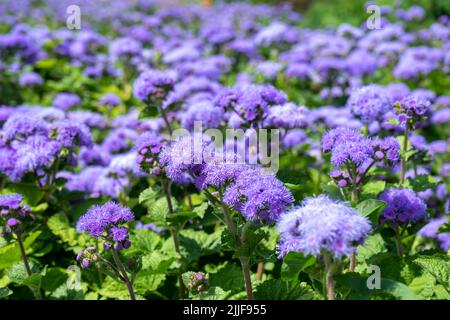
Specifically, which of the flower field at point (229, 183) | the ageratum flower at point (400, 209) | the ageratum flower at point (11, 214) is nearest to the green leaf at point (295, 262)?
the flower field at point (229, 183)

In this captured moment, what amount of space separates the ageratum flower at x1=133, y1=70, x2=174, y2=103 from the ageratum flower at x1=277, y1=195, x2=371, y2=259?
2032mm

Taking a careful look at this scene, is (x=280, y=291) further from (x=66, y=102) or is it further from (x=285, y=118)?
(x=66, y=102)

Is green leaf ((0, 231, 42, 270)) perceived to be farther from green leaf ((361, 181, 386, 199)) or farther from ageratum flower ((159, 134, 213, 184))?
green leaf ((361, 181, 386, 199))

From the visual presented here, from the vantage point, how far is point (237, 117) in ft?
12.9

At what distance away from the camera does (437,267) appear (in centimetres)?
290

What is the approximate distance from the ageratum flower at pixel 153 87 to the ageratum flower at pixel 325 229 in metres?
2.03

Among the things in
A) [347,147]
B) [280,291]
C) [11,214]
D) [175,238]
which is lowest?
[280,291]

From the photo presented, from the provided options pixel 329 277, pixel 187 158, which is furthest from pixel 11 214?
pixel 329 277

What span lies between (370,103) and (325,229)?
1.88 m

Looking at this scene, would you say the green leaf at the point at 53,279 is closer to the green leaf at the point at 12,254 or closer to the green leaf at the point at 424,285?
the green leaf at the point at 12,254

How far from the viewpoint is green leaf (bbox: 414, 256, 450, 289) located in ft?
9.38

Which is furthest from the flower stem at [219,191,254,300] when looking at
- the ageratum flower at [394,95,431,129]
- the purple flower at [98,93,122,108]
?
the purple flower at [98,93,122,108]

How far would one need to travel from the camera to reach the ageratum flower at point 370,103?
3.86 meters

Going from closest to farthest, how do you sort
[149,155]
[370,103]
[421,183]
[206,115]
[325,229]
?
[325,229]
[149,155]
[421,183]
[370,103]
[206,115]
